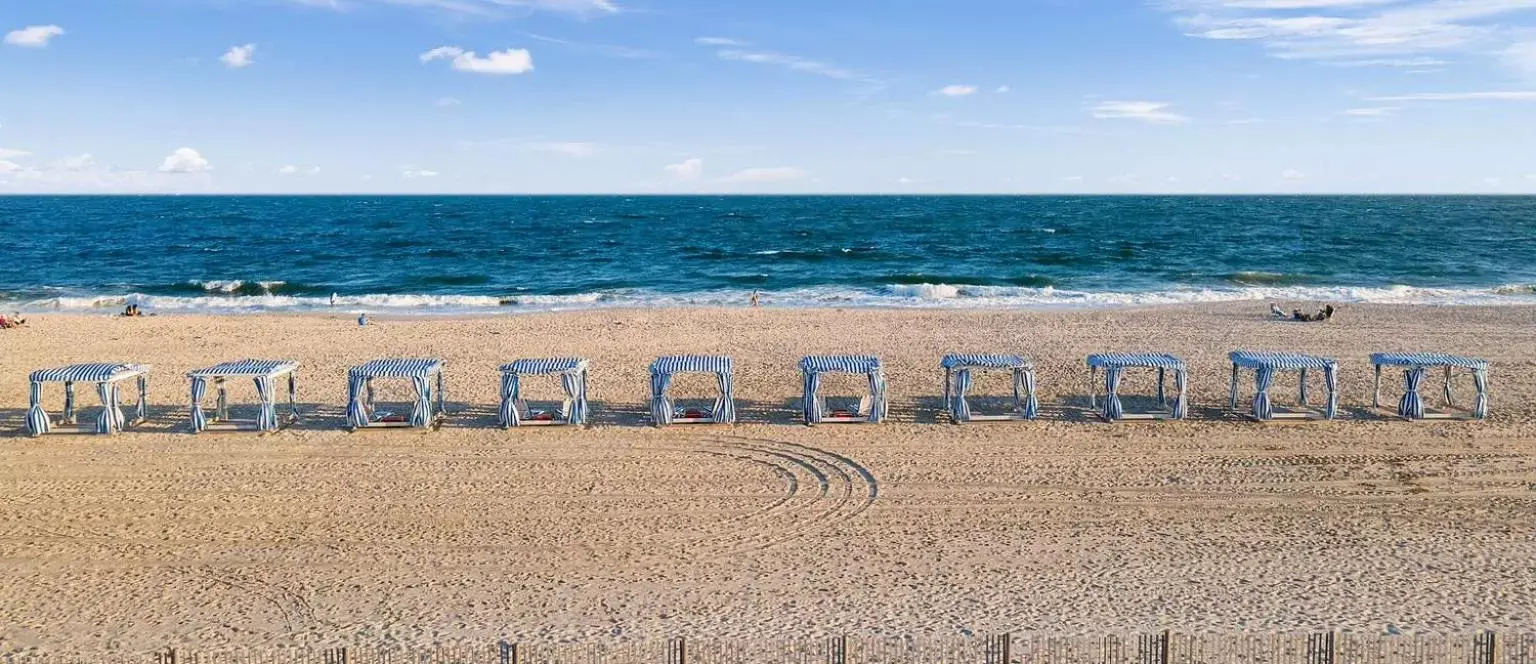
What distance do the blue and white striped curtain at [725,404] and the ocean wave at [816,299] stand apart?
17970mm

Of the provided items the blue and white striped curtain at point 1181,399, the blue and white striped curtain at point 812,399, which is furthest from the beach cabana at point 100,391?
the blue and white striped curtain at point 1181,399

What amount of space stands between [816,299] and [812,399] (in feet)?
69.4

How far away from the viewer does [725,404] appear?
18359 mm

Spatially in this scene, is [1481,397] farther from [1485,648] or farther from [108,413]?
[108,413]

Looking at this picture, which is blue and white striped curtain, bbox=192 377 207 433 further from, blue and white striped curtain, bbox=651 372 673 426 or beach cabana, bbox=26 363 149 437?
blue and white striped curtain, bbox=651 372 673 426

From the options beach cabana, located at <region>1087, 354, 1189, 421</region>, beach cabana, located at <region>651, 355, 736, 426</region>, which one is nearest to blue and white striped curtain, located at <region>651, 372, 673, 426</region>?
beach cabana, located at <region>651, 355, 736, 426</region>

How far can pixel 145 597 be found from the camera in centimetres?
1116

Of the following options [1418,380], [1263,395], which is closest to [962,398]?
[1263,395]

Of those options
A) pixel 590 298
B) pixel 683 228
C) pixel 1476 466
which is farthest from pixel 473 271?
pixel 1476 466

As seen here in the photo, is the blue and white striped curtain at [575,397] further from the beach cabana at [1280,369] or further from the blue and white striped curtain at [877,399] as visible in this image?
the beach cabana at [1280,369]

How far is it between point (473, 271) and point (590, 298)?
548 inches

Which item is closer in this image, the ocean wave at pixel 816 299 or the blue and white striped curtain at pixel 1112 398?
the blue and white striped curtain at pixel 1112 398

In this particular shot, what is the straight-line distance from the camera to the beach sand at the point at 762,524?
35.0ft

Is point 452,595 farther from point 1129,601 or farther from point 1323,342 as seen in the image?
point 1323,342
